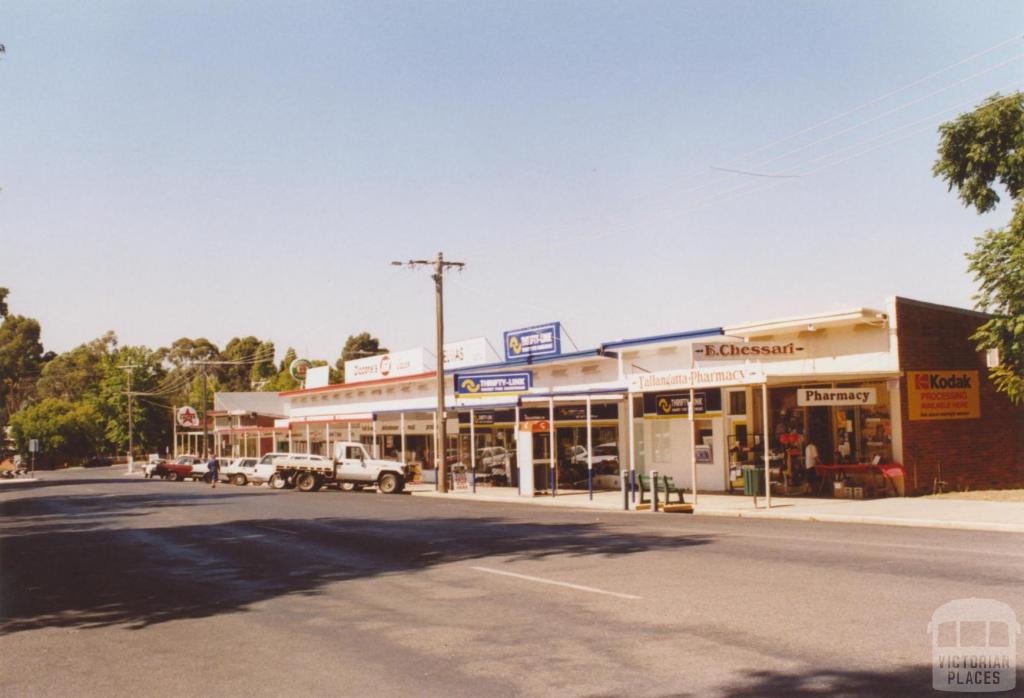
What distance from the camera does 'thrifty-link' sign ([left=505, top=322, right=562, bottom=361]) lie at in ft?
120

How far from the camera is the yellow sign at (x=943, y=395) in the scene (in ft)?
79.5

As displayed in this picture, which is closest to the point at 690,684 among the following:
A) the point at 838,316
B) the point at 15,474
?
the point at 838,316

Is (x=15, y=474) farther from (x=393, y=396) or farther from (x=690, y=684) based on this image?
(x=690, y=684)

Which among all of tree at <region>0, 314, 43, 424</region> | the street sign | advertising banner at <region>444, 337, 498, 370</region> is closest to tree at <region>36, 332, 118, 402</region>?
tree at <region>0, 314, 43, 424</region>

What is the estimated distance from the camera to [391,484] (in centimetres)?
3759

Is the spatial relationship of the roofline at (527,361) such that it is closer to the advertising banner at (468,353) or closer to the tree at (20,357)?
the advertising banner at (468,353)

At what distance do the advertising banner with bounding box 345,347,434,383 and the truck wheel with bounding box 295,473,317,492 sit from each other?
347 inches

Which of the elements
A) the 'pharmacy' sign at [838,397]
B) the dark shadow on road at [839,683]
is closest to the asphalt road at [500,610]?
the dark shadow on road at [839,683]

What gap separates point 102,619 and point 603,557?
276 inches

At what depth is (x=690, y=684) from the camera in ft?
22.2

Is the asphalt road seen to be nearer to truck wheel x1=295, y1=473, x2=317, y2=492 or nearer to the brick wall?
the brick wall

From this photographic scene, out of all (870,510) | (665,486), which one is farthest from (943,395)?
(665,486)

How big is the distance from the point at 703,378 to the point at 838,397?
3545 mm

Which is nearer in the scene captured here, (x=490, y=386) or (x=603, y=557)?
(x=603, y=557)
